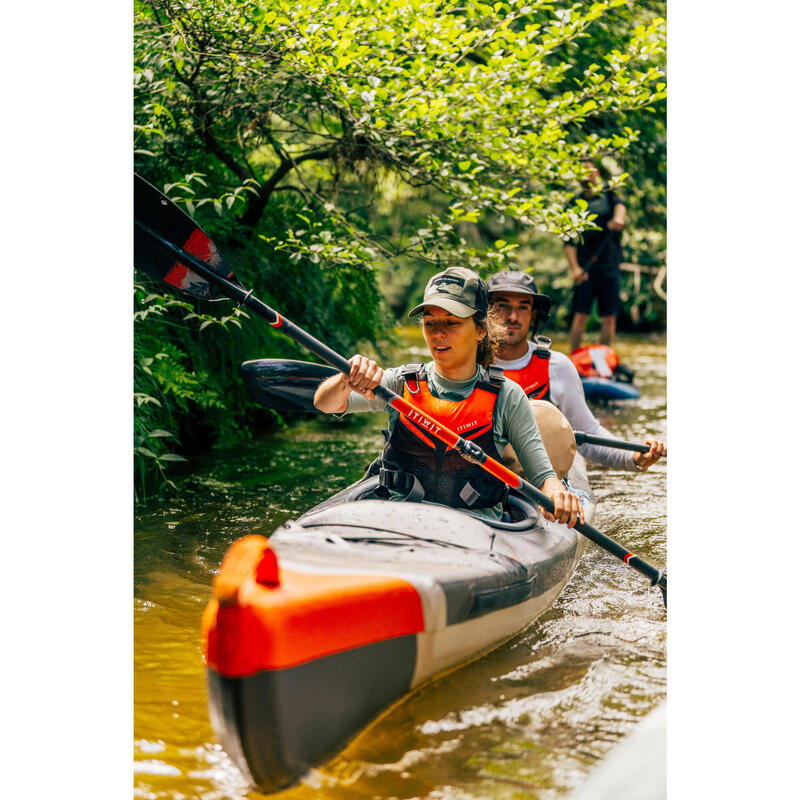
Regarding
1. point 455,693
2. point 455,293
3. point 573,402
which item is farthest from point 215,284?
point 573,402

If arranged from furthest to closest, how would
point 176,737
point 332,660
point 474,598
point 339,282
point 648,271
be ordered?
point 648,271, point 339,282, point 474,598, point 176,737, point 332,660

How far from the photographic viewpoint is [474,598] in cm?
184

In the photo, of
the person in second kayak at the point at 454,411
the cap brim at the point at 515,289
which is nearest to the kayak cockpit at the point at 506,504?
the person in second kayak at the point at 454,411

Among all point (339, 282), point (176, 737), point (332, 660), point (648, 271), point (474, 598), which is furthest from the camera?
point (648, 271)

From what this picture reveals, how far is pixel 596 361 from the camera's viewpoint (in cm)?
598

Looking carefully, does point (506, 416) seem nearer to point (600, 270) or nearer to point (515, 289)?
point (515, 289)

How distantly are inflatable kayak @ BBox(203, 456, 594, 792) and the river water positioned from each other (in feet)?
0.29

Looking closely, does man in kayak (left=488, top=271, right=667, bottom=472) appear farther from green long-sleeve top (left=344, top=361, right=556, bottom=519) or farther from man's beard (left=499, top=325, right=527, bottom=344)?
green long-sleeve top (left=344, top=361, right=556, bottom=519)

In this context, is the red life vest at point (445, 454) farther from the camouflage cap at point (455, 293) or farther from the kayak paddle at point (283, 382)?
the kayak paddle at point (283, 382)

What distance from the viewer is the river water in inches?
62.4

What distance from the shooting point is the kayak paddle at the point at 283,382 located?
2482 mm
